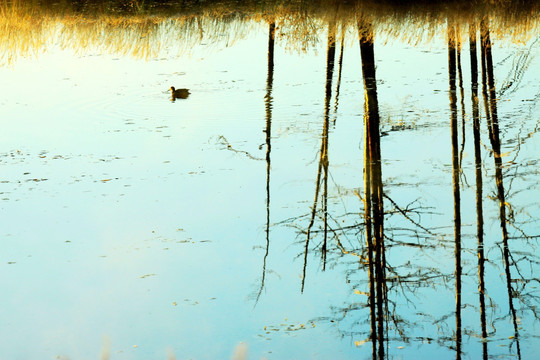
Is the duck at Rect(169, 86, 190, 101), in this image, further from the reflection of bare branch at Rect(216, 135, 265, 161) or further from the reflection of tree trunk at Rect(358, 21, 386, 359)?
the reflection of tree trunk at Rect(358, 21, 386, 359)

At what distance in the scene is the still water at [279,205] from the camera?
5.34 m

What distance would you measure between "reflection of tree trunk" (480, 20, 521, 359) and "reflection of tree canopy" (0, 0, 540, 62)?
0.61 m

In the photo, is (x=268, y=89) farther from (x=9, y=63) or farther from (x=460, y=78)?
(x=9, y=63)

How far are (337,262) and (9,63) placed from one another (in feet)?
28.4

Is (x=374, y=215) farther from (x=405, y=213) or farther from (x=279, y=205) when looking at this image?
(x=279, y=205)

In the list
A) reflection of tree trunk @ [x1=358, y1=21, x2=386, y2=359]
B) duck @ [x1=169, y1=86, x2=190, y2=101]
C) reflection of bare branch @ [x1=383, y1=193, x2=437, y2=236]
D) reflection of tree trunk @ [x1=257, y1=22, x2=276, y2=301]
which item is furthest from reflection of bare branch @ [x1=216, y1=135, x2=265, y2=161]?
duck @ [x1=169, y1=86, x2=190, y2=101]

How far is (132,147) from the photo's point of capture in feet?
29.5

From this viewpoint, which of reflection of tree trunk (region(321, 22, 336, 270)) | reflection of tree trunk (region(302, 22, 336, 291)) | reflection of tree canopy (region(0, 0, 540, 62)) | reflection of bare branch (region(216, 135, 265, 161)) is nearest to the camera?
reflection of tree trunk (region(302, 22, 336, 291))

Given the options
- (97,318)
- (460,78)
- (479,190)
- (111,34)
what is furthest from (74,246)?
(111,34)

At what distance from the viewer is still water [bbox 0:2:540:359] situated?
17.5ft

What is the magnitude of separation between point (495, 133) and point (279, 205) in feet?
9.01

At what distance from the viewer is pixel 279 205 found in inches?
282

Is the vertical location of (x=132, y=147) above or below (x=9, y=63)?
below

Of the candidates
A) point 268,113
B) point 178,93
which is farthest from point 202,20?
point 268,113
